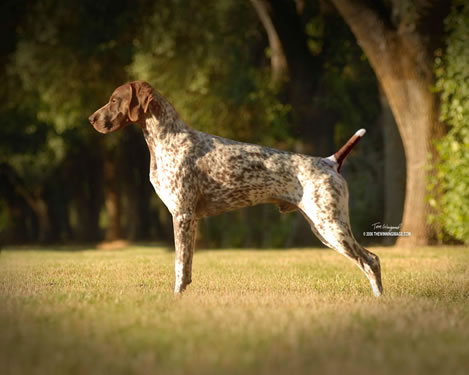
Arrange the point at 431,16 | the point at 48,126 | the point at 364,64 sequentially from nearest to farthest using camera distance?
the point at 431,16, the point at 364,64, the point at 48,126

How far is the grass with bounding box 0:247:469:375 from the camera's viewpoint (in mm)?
3283

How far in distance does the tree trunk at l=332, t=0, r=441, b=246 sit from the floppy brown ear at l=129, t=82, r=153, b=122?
21.8ft

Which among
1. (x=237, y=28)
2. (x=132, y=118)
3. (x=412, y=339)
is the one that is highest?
(x=237, y=28)

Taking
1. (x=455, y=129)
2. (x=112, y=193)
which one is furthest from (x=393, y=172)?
(x=112, y=193)

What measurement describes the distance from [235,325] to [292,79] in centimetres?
1185

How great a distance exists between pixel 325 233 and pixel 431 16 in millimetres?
7254

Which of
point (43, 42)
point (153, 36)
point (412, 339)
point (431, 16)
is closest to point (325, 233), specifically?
point (412, 339)

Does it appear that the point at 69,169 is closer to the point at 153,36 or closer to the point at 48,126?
the point at 48,126

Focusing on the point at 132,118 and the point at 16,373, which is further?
the point at 132,118

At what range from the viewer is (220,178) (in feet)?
20.4

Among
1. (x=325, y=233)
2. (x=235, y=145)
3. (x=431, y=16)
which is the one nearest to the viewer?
(x=325, y=233)

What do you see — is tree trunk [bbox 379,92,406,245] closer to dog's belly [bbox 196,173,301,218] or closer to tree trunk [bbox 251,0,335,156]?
tree trunk [bbox 251,0,335,156]

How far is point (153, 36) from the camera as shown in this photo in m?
16.8

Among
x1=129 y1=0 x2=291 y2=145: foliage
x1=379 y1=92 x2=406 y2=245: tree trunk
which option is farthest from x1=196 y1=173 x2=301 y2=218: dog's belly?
x1=129 y1=0 x2=291 y2=145: foliage
